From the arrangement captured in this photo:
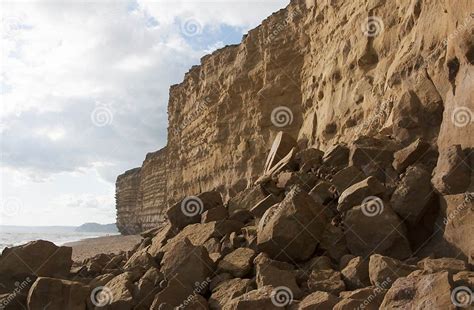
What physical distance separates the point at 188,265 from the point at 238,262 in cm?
68

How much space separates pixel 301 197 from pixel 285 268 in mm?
1067

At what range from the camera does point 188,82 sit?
29531 millimetres

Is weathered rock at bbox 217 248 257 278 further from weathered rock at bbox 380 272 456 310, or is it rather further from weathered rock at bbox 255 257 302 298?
weathered rock at bbox 380 272 456 310

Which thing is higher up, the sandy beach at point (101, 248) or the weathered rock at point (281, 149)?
the weathered rock at point (281, 149)

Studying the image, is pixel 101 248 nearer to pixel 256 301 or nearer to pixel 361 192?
pixel 361 192

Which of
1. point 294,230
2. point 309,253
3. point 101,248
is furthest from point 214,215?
point 101,248

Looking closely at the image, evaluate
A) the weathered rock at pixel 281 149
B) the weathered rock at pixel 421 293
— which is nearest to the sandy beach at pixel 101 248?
the weathered rock at pixel 281 149

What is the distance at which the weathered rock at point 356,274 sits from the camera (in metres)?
5.09

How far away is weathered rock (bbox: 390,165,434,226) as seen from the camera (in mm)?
5980

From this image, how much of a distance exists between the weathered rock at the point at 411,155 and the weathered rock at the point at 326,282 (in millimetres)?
2096

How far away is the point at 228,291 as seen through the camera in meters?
5.74

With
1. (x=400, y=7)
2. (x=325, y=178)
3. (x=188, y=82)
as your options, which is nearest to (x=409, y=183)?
(x=325, y=178)

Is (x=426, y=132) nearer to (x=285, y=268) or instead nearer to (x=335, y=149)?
(x=335, y=149)

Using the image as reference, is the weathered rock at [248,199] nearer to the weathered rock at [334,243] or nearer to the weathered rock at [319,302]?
the weathered rock at [334,243]
